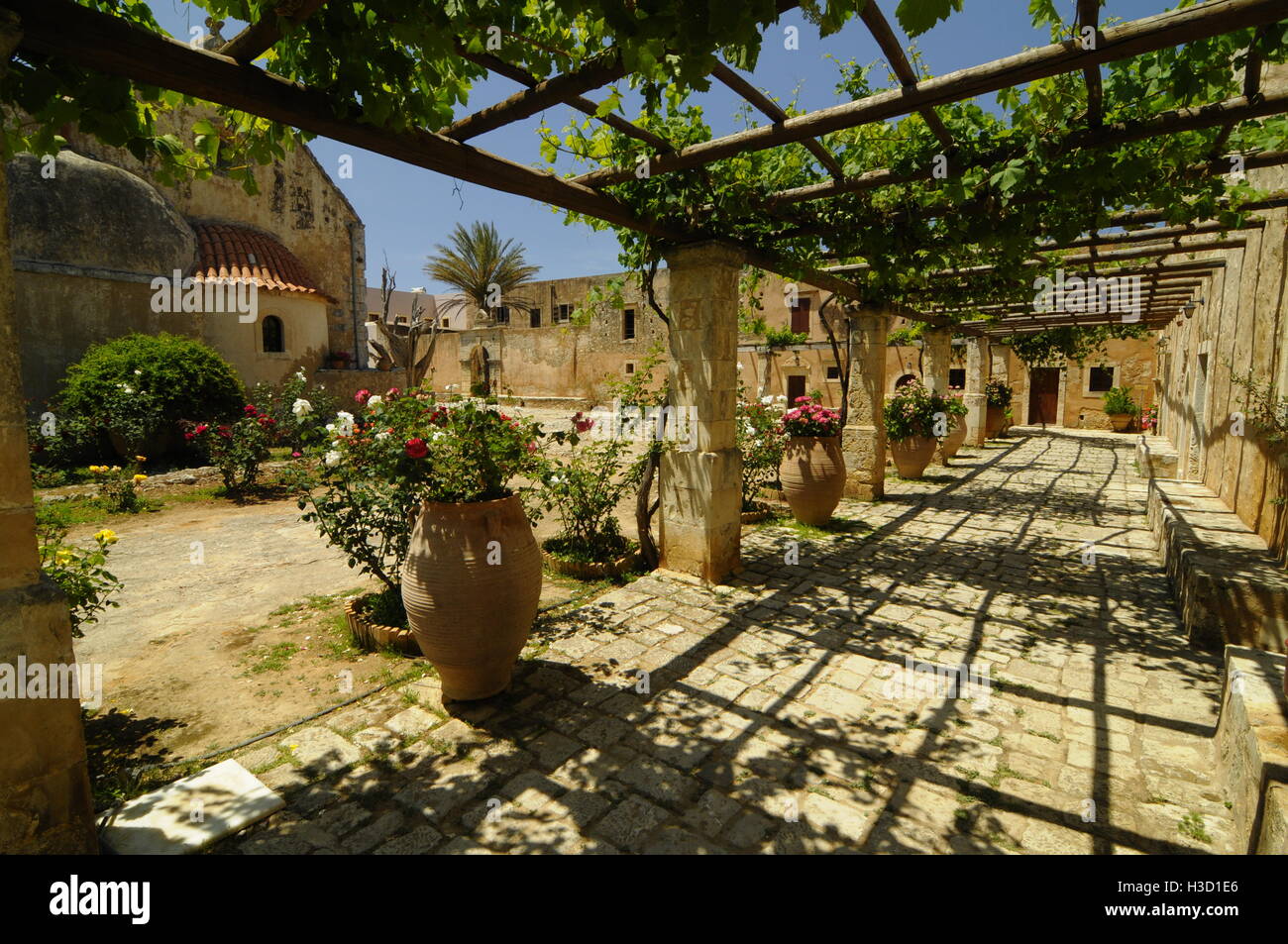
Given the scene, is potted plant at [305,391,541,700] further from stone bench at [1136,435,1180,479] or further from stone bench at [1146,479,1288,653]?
stone bench at [1136,435,1180,479]

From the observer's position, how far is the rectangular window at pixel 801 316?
23234mm

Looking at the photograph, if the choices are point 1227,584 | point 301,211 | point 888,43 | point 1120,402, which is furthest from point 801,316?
point 888,43

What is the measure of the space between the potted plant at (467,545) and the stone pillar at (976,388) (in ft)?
48.5

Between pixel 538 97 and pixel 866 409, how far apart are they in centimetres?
762

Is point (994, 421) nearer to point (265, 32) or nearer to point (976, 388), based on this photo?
point (976, 388)

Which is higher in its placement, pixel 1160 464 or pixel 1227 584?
pixel 1160 464

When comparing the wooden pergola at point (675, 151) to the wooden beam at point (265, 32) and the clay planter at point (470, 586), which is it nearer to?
the wooden beam at point (265, 32)

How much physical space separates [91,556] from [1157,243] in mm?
10608

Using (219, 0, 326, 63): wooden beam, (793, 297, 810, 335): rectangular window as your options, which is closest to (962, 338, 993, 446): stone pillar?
(793, 297, 810, 335): rectangular window

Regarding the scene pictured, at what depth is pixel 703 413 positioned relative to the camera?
5.33 meters

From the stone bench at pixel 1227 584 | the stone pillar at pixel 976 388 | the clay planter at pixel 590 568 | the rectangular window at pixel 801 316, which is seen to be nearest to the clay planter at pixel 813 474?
the clay planter at pixel 590 568

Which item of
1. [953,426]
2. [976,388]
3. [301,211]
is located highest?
[301,211]

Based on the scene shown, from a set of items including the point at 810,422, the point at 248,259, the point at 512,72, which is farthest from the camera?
the point at 248,259

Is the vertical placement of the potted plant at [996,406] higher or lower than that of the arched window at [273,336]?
lower
